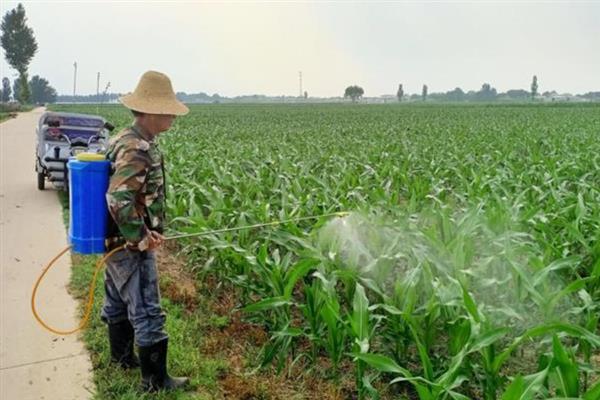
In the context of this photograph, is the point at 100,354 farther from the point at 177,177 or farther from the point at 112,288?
the point at 177,177

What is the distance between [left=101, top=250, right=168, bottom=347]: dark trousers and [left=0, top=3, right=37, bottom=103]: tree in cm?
7466

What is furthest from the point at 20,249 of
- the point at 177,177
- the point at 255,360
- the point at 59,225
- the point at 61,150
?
the point at 255,360

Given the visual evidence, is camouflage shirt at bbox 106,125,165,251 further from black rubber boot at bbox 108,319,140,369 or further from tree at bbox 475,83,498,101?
tree at bbox 475,83,498,101

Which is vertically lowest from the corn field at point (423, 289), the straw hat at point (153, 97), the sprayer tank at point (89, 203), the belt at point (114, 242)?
the corn field at point (423, 289)

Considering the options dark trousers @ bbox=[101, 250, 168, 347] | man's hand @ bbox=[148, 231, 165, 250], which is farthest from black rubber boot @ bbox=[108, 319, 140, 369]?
man's hand @ bbox=[148, 231, 165, 250]

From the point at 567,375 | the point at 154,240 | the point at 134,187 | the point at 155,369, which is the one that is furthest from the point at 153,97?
the point at 567,375

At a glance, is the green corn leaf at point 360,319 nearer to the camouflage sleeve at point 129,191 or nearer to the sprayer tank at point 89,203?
the camouflage sleeve at point 129,191

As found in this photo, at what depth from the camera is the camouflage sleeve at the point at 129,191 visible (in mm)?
3197

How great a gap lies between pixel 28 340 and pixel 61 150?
19.8 ft

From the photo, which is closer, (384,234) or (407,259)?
(407,259)

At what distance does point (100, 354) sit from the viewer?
4113 millimetres

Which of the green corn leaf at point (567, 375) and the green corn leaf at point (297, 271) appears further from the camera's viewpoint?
the green corn leaf at point (297, 271)

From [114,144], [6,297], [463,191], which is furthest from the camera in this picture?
[463,191]

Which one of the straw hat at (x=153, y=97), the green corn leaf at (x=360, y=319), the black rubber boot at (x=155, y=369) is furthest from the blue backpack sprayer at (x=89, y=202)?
the green corn leaf at (x=360, y=319)
